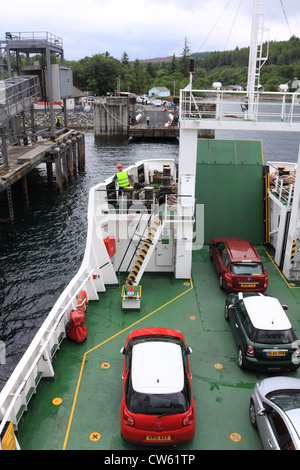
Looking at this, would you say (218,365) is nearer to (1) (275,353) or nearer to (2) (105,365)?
(1) (275,353)

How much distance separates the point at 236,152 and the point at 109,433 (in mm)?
11444

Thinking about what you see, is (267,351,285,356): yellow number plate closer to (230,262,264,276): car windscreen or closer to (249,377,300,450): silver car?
(249,377,300,450): silver car

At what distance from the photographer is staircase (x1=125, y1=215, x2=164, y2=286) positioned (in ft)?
33.8

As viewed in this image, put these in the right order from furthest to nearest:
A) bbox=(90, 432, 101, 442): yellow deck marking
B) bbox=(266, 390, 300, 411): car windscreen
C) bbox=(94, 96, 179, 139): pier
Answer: bbox=(94, 96, 179, 139): pier < bbox=(90, 432, 101, 442): yellow deck marking < bbox=(266, 390, 300, 411): car windscreen

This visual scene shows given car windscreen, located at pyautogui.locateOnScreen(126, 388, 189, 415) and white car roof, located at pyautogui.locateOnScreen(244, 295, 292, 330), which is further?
white car roof, located at pyautogui.locateOnScreen(244, 295, 292, 330)

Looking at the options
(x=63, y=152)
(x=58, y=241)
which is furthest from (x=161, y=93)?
(x=58, y=241)

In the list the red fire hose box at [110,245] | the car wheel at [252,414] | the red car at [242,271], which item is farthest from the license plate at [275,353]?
the red fire hose box at [110,245]

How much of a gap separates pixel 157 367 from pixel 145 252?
4486mm

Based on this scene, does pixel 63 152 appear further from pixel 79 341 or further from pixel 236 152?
pixel 79 341

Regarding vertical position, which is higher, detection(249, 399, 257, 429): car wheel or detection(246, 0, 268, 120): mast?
→ detection(246, 0, 268, 120): mast

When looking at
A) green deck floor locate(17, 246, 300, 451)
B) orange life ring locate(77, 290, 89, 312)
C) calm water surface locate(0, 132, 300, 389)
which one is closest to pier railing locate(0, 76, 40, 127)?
calm water surface locate(0, 132, 300, 389)

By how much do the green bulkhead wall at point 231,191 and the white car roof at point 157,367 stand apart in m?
7.19

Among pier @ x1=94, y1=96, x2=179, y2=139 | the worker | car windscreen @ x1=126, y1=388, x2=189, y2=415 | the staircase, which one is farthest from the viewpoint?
pier @ x1=94, y1=96, x2=179, y2=139

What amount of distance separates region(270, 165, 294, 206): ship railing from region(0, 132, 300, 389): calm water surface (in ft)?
31.9
